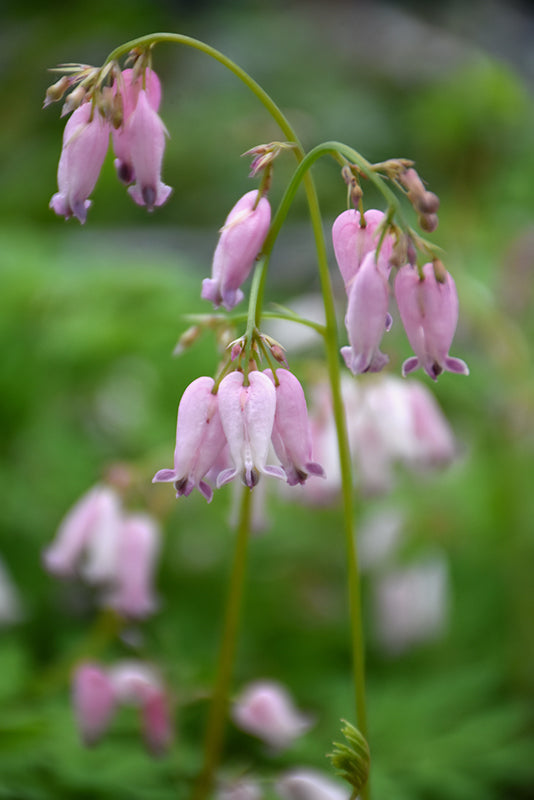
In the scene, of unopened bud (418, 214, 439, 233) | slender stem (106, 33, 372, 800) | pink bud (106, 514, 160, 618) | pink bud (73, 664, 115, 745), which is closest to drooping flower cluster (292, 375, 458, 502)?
pink bud (106, 514, 160, 618)

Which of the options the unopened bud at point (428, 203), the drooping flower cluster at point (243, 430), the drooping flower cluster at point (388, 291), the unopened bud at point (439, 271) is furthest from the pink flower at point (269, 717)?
the unopened bud at point (428, 203)

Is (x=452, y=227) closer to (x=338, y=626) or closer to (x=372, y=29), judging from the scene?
(x=338, y=626)

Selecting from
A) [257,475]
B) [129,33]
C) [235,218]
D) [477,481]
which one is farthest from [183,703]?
[129,33]

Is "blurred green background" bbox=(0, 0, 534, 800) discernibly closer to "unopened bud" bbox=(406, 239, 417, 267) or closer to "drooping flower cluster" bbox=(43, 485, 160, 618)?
"drooping flower cluster" bbox=(43, 485, 160, 618)

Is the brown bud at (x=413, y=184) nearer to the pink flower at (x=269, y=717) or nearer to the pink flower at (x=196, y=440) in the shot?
the pink flower at (x=196, y=440)

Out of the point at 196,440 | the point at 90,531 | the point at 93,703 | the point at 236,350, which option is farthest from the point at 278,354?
the point at 93,703

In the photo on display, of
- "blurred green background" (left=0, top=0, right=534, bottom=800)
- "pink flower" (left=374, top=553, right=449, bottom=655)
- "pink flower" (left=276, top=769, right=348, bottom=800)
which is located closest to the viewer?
"pink flower" (left=276, top=769, right=348, bottom=800)
